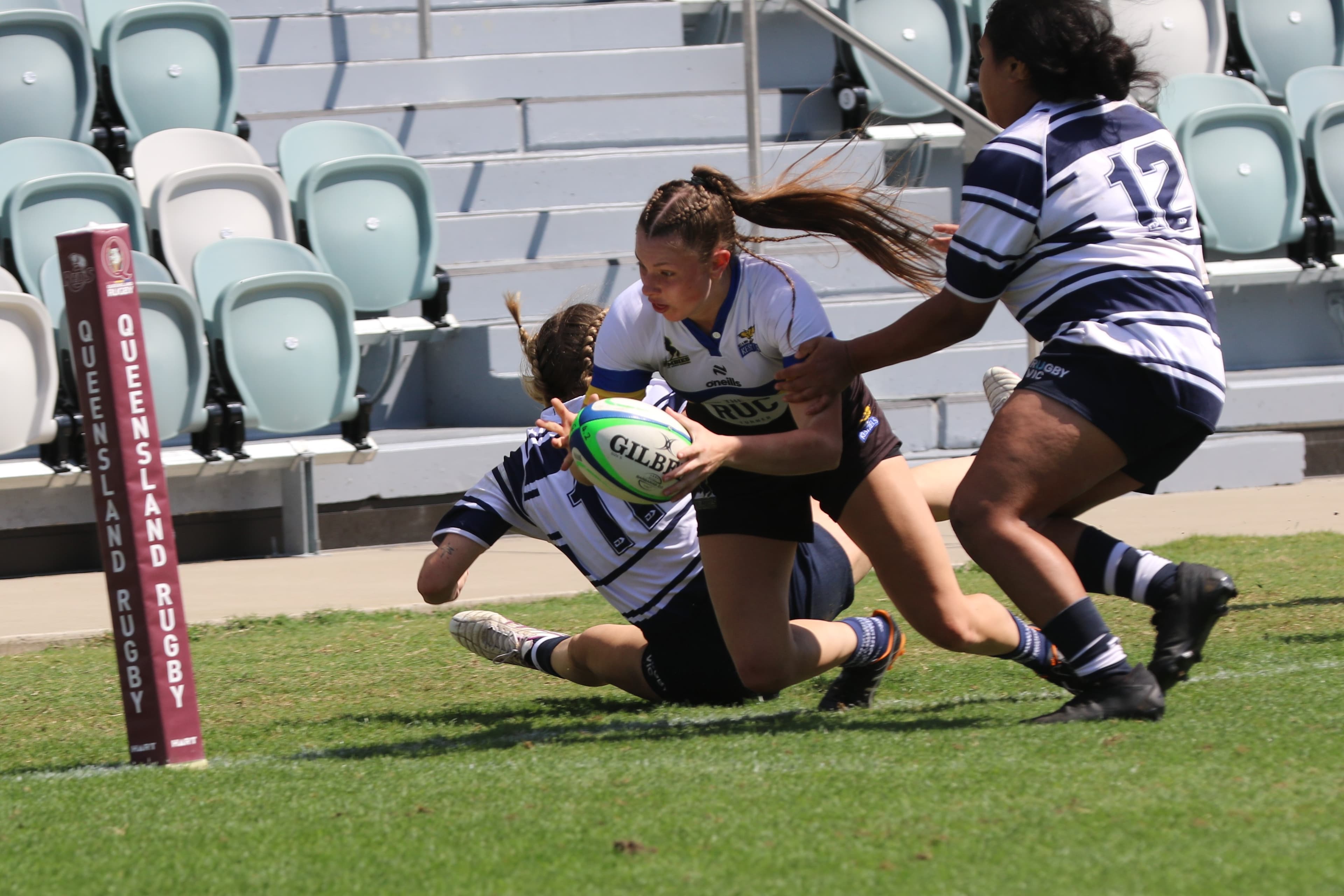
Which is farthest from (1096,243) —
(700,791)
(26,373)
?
(26,373)

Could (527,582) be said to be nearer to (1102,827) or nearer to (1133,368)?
(1133,368)

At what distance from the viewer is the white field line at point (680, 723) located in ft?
12.4

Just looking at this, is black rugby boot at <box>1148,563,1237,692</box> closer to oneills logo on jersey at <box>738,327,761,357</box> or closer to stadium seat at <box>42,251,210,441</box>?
oneills logo on jersey at <box>738,327,761,357</box>

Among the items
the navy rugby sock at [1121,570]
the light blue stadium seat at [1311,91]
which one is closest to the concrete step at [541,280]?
the light blue stadium seat at [1311,91]

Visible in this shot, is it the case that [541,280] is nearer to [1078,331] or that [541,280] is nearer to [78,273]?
[78,273]

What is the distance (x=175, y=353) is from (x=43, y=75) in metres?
2.85

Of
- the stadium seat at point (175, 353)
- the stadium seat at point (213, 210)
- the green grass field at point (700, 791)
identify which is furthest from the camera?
the stadium seat at point (213, 210)

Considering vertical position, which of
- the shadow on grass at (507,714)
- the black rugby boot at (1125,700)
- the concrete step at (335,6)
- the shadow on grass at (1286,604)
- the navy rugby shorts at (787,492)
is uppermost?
the concrete step at (335,6)

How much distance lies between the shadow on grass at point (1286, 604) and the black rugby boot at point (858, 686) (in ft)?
5.98

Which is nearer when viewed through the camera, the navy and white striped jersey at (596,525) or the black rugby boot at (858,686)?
the black rugby boot at (858,686)

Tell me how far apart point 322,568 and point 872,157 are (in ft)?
17.5

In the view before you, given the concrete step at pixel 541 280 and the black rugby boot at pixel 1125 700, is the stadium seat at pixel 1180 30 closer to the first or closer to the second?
the concrete step at pixel 541 280

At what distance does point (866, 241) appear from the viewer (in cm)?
416

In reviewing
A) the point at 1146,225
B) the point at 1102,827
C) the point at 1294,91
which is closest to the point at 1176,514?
the point at 1294,91
